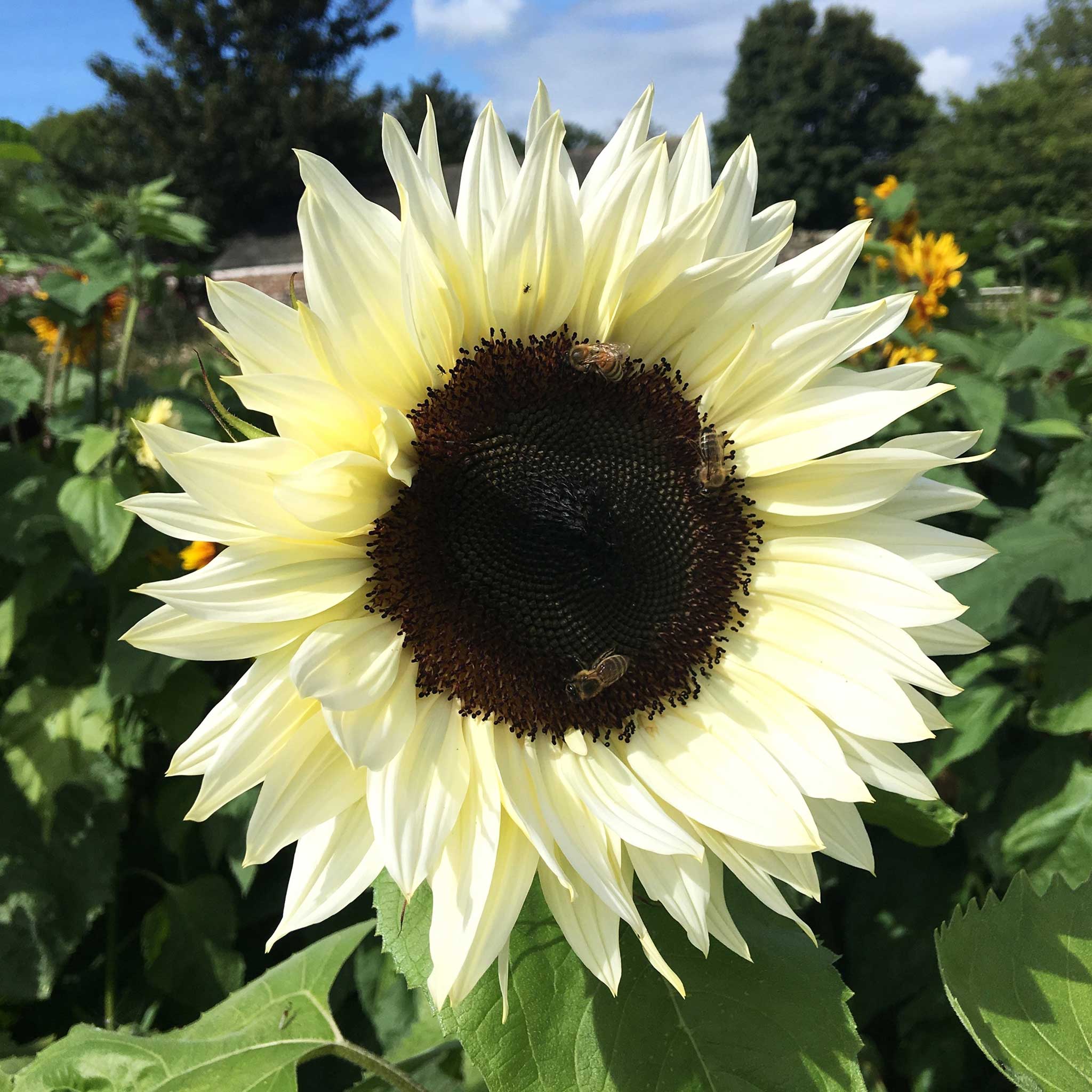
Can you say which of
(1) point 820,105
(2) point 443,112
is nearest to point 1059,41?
(1) point 820,105

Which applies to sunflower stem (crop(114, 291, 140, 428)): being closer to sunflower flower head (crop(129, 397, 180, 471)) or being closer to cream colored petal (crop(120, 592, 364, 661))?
sunflower flower head (crop(129, 397, 180, 471))

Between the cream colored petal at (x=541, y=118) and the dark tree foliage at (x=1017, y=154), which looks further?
the dark tree foliage at (x=1017, y=154)

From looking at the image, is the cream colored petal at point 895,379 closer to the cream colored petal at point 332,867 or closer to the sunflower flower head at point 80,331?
the cream colored petal at point 332,867

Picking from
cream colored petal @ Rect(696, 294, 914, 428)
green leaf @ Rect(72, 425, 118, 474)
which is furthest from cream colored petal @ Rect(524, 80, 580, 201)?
green leaf @ Rect(72, 425, 118, 474)

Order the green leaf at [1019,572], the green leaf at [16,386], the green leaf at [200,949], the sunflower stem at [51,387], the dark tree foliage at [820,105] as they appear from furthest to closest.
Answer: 1. the dark tree foliage at [820,105]
2. the sunflower stem at [51,387]
3. the green leaf at [16,386]
4. the green leaf at [200,949]
5. the green leaf at [1019,572]

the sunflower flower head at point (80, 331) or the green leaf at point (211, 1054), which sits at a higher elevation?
the sunflower flower head at point (80, 331)

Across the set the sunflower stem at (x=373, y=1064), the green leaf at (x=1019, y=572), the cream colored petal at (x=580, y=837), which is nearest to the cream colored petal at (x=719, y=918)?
the cream colored petal at (x=580, y=837)

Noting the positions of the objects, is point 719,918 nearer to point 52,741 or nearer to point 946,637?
point 946,637
